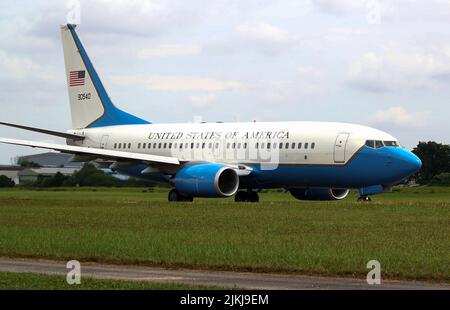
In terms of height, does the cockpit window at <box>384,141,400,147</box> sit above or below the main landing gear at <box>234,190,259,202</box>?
above

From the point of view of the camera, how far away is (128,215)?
3284cm

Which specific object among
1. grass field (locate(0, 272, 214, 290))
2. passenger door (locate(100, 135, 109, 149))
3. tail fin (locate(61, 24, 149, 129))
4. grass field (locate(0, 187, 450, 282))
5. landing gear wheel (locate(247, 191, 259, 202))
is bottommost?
grass field (locate(0, 272, 214, 290))

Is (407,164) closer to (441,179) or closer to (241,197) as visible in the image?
(241,197)

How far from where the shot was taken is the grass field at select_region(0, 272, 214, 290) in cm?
1539

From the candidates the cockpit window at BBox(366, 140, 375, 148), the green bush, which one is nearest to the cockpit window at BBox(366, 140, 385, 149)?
the cockpit window at BBox(366, 140, 375, 148)

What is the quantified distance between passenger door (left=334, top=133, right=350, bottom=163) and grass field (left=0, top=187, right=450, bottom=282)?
678cm

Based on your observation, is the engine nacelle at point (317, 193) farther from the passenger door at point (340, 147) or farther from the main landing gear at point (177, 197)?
the main landing gear at point (177, 197)

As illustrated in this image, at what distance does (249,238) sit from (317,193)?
24.6m

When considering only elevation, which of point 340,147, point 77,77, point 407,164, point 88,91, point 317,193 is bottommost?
point 407,164

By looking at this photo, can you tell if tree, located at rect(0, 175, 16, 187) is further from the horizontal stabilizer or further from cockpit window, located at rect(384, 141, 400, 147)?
cockpit window, located at rect(384, 141, 400, 147)

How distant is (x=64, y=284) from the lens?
15.8m

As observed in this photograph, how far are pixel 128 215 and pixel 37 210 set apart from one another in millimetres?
5280

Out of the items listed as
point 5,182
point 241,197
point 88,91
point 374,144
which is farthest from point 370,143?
point 5,182
